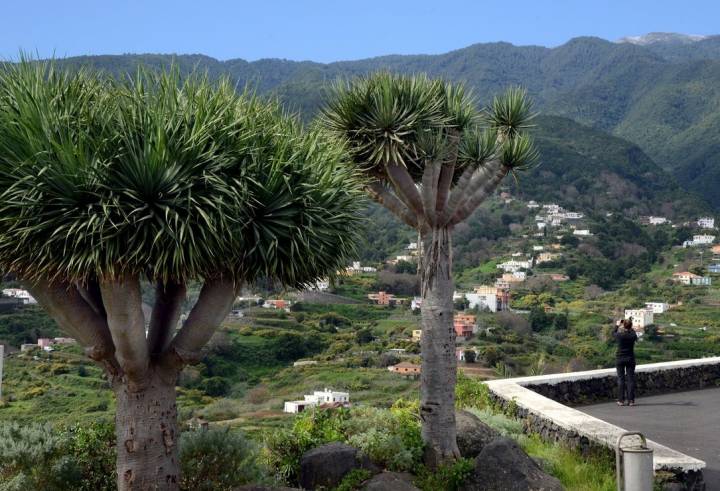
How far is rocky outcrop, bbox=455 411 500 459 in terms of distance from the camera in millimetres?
9359

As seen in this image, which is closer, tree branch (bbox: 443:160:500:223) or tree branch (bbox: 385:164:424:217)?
tree branch (bbox: 385:164:424:217)

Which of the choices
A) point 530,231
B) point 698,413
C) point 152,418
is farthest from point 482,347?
point 530,231

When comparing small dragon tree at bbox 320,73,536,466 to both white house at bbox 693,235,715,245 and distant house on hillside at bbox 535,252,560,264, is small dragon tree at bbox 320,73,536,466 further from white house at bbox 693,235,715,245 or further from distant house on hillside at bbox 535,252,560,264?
white house at bbox 693,235,715,245

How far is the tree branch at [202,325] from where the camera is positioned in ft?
23.3

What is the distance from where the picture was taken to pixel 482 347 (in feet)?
117

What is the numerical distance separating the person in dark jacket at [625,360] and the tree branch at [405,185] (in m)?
4.99

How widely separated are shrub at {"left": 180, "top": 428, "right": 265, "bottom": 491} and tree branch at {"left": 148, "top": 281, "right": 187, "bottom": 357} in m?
1.25

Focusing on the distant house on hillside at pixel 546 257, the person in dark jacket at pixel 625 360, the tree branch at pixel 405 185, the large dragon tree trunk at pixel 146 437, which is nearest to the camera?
the large dragon tree trunk at pixel 146 437

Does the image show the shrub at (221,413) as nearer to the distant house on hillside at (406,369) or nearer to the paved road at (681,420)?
the distant house on hillside at (406,369)

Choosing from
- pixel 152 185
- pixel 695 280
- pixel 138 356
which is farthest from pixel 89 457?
pixel 695 280

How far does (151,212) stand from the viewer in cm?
610

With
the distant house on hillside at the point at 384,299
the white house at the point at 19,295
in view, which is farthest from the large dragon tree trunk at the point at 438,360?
the distant house on hillside at the point at 384,299

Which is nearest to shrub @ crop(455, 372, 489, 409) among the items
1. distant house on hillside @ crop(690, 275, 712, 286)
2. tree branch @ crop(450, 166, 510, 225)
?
tree branch @ crop(450, 166, 510, 225)

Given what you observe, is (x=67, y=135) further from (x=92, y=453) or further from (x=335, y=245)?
(x=92, y=453)
